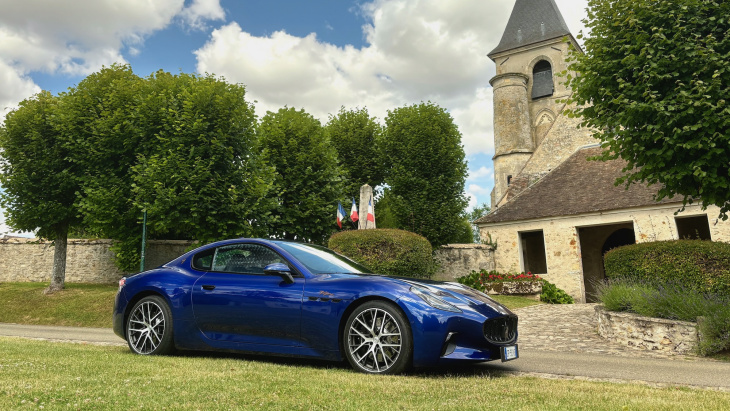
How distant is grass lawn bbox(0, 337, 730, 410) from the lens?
3.18 meters

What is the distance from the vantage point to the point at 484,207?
77.4 metres

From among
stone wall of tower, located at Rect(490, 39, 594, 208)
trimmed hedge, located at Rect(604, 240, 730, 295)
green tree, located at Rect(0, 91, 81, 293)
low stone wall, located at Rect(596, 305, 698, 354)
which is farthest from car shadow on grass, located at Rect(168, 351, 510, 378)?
stone wall of tower, located at Rect(490, 39, 594, 208)

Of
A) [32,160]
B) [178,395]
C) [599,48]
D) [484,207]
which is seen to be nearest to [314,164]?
[32,160]

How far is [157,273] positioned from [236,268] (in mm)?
1146

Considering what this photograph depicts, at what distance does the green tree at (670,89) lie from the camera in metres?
8.41

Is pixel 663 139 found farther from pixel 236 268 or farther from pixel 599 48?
pixel 236 268

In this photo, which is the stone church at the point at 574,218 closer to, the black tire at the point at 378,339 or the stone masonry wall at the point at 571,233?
the stone masonry wall at the point at 571,233

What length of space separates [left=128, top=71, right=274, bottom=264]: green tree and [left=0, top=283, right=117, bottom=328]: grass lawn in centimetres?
322

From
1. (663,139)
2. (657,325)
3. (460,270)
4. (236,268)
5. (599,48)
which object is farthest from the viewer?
(460,270)

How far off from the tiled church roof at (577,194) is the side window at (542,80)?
20875mm

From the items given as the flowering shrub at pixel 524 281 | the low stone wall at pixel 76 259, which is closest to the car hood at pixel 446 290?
the flowering shrub at pixel 524 281

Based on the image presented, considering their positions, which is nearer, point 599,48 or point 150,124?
point 599,48

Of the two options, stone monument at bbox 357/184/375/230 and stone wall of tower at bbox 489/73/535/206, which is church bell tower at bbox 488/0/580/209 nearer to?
stone wall of tower at bbox 489/73/535/206

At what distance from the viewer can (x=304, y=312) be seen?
194 inches
